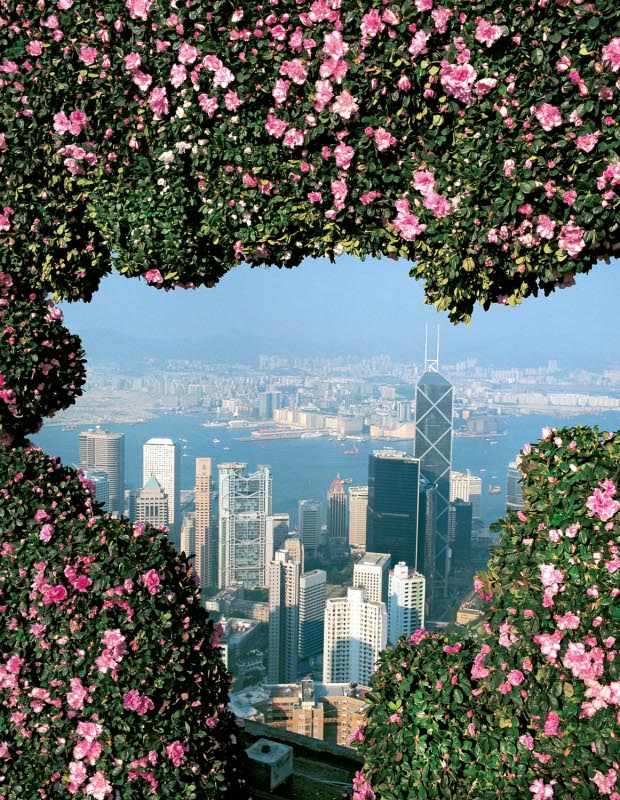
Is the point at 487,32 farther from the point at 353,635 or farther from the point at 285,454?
the point at 285,454

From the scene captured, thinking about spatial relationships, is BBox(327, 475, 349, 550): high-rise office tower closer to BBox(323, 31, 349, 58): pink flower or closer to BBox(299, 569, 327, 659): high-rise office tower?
BBox(299, 569, 327, 659): high-rise office tower

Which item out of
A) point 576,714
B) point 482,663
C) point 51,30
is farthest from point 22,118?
point 576,714

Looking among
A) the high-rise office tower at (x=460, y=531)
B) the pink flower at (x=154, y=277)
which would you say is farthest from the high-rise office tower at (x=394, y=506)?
the pink flower at (x=154, y=277)

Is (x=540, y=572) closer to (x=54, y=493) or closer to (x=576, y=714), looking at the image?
(x=576, y=714)

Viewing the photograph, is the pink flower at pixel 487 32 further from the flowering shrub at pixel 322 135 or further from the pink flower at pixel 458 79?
the pink flower at pixel 458 79

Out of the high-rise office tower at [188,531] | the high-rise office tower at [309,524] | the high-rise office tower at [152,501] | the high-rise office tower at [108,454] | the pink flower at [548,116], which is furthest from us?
the high-rise office tower at [309,524]
